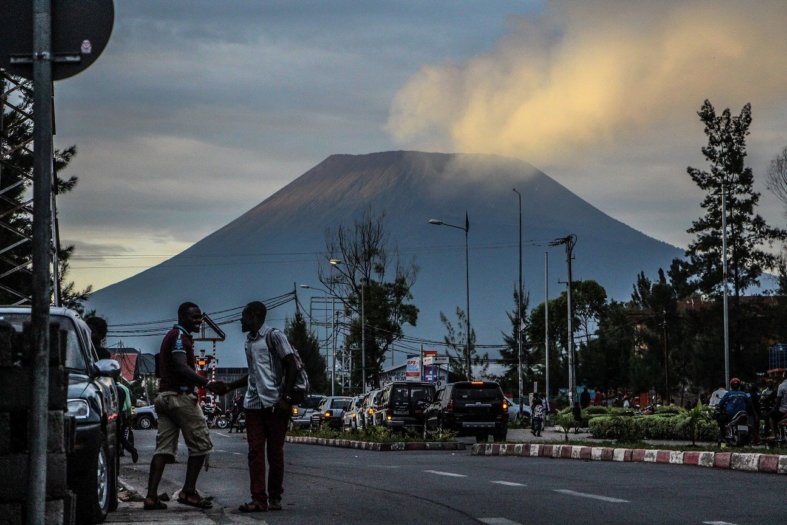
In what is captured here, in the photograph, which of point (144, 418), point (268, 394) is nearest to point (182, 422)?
point (268, 394)

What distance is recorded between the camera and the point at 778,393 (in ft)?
93.0

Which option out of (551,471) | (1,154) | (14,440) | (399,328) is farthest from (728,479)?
(399,328)

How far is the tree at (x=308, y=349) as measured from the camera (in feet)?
351

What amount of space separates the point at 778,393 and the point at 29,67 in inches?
953

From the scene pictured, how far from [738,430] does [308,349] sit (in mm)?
82720

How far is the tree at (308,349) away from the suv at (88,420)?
92.7 metres

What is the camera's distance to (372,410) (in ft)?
139

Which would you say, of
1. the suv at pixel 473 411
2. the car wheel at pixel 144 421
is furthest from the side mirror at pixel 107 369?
the car wheel at pixel 144 421

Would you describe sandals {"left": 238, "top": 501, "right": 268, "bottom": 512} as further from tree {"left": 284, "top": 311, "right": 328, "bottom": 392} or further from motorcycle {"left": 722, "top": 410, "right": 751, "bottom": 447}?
tree {"left": 284, "top": 311, "right": 328, "bottom": 392}

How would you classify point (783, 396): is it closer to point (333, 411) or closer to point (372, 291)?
point (333, 411)

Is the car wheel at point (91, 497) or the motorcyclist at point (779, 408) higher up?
the motorcyclist at point (779, 408)

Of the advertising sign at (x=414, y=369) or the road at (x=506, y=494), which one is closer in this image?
the road at (x=506, y=494)

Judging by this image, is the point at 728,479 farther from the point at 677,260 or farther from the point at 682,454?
the point at 677,260

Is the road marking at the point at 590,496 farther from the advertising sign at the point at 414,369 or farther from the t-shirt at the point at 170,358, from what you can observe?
the advertising sign at the point at 414,369
